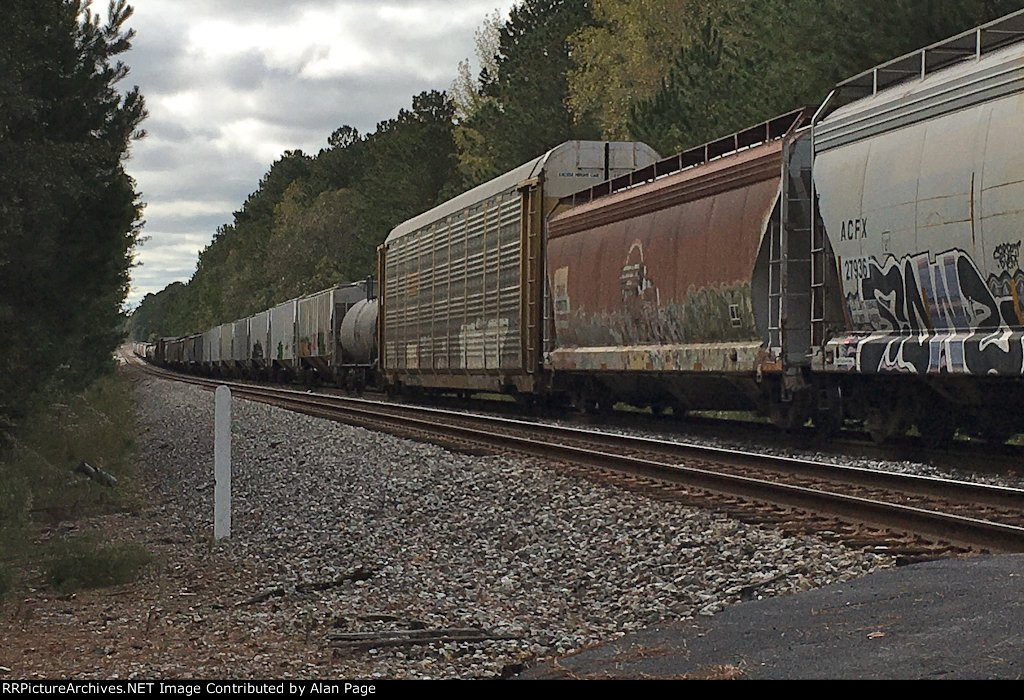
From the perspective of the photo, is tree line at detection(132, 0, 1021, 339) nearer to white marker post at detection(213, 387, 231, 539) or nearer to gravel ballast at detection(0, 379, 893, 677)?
gravel ballast at detection(0, 379, 893, 677)

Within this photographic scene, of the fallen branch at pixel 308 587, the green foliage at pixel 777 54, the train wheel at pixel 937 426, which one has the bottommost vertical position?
the fallen branch at pixel 308 587

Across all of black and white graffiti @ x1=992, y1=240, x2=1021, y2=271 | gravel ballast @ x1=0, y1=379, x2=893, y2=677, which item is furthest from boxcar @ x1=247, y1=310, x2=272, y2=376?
black and white graffiti @ x1=992, y1=240, x2=1021, y2=271

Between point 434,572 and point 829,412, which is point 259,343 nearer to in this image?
point 829,412

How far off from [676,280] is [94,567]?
9.03m

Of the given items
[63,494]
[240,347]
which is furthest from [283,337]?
[63,494]

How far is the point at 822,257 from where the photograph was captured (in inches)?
505

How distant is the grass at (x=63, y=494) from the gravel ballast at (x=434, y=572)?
0.44 m

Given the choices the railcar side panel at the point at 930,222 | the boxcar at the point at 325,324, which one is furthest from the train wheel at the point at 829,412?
the boxcar at the point at 325,324

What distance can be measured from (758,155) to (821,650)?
9.47 meters

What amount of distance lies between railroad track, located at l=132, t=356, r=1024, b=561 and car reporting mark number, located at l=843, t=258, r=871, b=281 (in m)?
1.90

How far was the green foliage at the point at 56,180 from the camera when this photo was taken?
12.0 m

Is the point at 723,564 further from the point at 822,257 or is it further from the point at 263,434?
the point at 263,434

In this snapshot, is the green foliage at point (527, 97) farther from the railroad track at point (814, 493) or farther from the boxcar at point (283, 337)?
the railroad track at point (814, 493)

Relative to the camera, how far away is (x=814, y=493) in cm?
891
